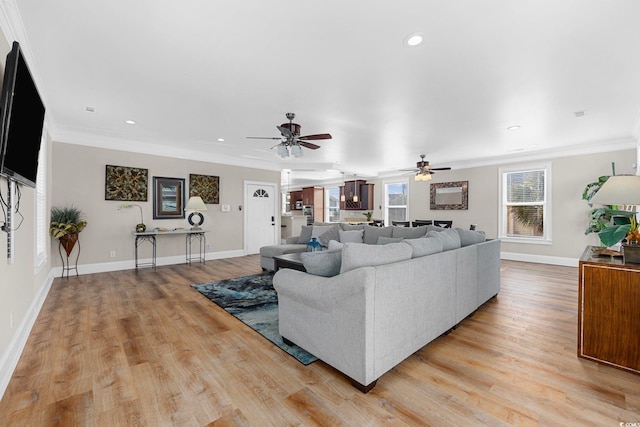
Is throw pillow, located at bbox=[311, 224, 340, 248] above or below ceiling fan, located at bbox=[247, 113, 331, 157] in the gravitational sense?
below

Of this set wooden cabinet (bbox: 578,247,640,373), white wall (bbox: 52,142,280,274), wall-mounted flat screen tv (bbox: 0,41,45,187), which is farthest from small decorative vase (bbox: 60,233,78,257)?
wooden cabinet (bbox: 578,247,640,373)

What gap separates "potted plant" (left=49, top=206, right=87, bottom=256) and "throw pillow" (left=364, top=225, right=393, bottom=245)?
487 centimetres

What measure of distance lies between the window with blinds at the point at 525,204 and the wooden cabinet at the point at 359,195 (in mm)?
3953

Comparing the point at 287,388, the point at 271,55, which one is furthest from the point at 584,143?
the point at 287,388

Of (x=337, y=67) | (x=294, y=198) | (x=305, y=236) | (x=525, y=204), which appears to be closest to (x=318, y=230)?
(x=305, y=236)

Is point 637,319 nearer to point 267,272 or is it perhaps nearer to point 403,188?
point 267,272

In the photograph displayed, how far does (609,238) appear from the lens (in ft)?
6.95

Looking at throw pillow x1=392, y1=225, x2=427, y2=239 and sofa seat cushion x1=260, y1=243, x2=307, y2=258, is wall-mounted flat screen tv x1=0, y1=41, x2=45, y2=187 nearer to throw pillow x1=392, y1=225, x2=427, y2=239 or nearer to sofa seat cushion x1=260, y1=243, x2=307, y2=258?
sofa seat cushion x1=260, y1=243, x2=307, y2=258

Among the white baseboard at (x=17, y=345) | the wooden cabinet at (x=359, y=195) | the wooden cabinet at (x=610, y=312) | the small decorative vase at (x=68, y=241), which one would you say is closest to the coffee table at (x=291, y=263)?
the white baseboard at (x=17, y=345)

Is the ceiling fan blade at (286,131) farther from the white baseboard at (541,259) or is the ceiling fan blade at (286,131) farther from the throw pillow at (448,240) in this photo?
the white baseboard at (541,259)

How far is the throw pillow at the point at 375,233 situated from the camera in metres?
4.97

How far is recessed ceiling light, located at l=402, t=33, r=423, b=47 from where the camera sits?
2207 mm

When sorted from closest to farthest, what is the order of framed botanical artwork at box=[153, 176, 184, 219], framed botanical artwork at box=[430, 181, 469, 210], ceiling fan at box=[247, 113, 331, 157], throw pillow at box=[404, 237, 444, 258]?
throw pillow at box=[404, 237, 444, 258] < ceiling fan at box=[247, 113, 331, 157] < framed botanical artwork at box=[153, 176, 184, 219] < framed botanical artwork at box=[430, 181, 469, 210]

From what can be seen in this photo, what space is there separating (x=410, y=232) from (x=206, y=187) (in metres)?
4.60
